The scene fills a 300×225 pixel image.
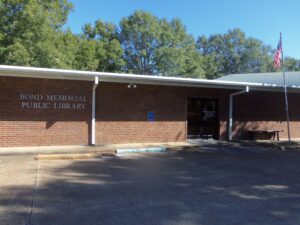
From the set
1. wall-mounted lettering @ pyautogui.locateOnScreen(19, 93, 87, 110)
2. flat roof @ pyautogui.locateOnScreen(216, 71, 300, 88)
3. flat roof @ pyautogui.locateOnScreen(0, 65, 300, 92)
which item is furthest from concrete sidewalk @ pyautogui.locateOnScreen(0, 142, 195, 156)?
flat roof @ pyautogui.locateOnScreen(216, 71, 300, 88)

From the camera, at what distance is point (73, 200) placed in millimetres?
6199

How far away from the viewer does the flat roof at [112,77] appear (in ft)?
38.7

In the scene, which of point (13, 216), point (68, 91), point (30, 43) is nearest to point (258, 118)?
point (68, 91)

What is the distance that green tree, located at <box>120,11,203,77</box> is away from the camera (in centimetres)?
4316

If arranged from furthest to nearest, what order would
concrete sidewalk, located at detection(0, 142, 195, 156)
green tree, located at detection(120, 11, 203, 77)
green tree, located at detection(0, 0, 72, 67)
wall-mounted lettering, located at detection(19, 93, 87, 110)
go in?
1. green tree, located at detection(120, 11, 203, 77)
2. green tree, located at detection(0, 0, 72, 67)
3. wall-mounted lettering, located at detection(19, 93, 87, 110)
4. concrete sidewalk, located at detection(0, 142, 195, 156)

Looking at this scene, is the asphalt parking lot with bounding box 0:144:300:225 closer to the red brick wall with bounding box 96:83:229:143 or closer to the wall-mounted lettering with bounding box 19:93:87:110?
the wall-mounted lettering with bounding box 19:93:87:110

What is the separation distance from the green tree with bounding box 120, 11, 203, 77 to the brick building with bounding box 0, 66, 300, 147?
26.4 m

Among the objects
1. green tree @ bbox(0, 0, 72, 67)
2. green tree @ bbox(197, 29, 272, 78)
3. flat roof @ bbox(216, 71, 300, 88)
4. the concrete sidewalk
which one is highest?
green tree @ bbox(197, 29, 272, 78)

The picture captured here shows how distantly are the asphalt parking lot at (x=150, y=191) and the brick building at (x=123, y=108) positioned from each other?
2304 millimetres

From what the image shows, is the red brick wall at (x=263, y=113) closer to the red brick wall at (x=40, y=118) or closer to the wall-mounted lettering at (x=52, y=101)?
the red brick wall at (x=40, y=118)

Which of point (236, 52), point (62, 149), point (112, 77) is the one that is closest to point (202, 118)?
point (112, 77)

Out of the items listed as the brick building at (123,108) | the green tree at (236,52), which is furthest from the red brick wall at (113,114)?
the green tree at (236,52)

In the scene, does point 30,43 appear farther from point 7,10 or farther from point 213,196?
point 213,196

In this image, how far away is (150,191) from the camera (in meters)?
6.94
